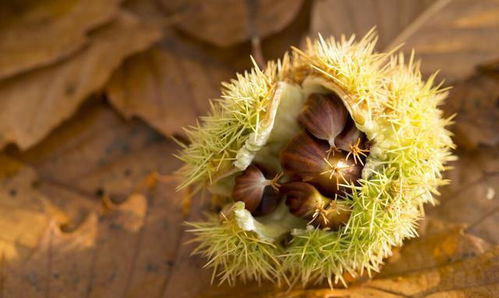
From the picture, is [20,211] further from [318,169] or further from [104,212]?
[318,169]

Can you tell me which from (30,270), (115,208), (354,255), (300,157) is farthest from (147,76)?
(354,255)

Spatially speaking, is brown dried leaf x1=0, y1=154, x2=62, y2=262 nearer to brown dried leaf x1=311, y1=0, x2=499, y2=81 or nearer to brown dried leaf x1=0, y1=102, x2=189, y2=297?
brown dried leaf x1=0, y1=102, x2=189, y2=297

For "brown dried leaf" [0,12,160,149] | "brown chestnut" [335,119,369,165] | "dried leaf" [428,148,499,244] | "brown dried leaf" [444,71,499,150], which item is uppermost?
"brown chestnut" [335,119,369,165]

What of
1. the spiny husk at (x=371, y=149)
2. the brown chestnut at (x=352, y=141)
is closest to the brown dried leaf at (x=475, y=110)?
the spiny husk at (x=371, y=149)

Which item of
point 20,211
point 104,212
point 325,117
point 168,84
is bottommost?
point 20,211

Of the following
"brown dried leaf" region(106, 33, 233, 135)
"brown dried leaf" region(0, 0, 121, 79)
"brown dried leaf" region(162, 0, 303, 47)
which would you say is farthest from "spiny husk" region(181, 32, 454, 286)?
"brown dried leaf" region(0, 0, 121, 79)

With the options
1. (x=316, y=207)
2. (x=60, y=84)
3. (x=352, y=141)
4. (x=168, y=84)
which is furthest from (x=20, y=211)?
(x=352, y=141)

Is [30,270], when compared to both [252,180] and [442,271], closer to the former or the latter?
[252,180]
